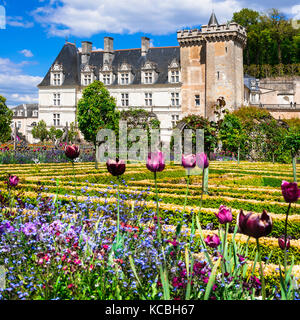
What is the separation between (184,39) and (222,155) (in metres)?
15.2

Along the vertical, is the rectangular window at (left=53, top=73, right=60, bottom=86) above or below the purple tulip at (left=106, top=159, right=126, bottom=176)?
above

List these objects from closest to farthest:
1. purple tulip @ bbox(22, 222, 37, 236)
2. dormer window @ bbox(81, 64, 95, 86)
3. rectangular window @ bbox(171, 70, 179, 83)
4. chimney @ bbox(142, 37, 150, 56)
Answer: purple tulip @ bbox(22, 222, 37, 236)
rectangular window @ bbox(171, 70, 179, 83)
chimney @ bbox(142, 37, 150, 56)
dormer window @ bbox(81, 64, 95, 86)

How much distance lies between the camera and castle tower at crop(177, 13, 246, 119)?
31.4 meters

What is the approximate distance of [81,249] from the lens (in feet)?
10.3

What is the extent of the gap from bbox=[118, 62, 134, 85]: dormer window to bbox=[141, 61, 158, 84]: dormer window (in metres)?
1.27

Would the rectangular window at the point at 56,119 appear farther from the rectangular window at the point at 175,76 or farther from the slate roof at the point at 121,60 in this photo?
the rectangular window at the point at 175,76

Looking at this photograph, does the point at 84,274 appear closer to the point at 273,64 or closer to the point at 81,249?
the point at 81,249

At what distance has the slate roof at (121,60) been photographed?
119ft

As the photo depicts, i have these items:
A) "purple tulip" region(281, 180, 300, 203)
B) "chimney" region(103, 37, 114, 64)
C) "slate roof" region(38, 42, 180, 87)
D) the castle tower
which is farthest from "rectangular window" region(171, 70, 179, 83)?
"purple tulip" region(281, 180, 300, 203)

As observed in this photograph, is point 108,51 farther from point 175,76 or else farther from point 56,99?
point 175,76

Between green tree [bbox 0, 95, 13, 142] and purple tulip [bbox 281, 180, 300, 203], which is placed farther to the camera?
green tree [bbox 0, 95, 13, 142]

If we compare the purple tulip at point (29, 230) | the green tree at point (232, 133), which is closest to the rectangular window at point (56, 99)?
the green tree at point (232, 133)

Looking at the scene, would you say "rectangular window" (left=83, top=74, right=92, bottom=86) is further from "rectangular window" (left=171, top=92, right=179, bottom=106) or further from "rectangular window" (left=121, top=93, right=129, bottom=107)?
"rectangular window" (left=171, top=92, right=179, bottom=106)
